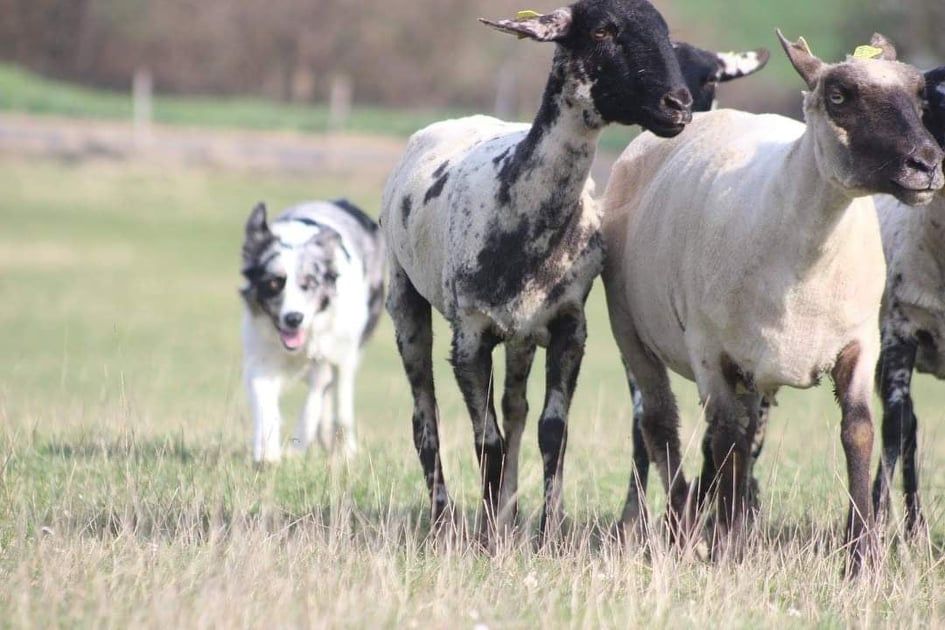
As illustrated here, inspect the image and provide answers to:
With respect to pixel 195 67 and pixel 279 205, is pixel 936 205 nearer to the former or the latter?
pixel 279 205

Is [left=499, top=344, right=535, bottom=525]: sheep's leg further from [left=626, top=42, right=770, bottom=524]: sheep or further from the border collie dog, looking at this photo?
the border collie dog

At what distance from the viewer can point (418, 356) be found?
8.80m

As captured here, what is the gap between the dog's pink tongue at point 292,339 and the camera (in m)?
11.8

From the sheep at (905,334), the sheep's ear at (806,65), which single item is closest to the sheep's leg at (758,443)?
the sheep at (905,334)

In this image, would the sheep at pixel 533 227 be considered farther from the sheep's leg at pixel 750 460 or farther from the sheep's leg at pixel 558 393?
the sheep's leg at pixel 750 460

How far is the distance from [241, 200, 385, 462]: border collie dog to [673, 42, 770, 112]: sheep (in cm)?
368

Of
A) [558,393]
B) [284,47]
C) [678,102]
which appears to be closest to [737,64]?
[678,102]

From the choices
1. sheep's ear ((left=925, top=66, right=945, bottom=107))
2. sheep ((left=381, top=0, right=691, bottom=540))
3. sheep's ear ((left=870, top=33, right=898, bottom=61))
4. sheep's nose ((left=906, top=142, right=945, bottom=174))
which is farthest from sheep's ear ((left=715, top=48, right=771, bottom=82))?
sheep's nose ((left=906, top=142, right=945, bottom=174))

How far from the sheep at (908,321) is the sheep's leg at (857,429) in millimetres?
916

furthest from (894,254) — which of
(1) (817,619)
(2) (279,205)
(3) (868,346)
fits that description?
(2) (279,205)

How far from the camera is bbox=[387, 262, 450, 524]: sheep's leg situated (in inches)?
338

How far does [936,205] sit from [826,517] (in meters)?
1.67

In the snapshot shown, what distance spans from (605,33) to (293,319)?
16.5ft

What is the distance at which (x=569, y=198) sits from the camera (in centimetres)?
764
